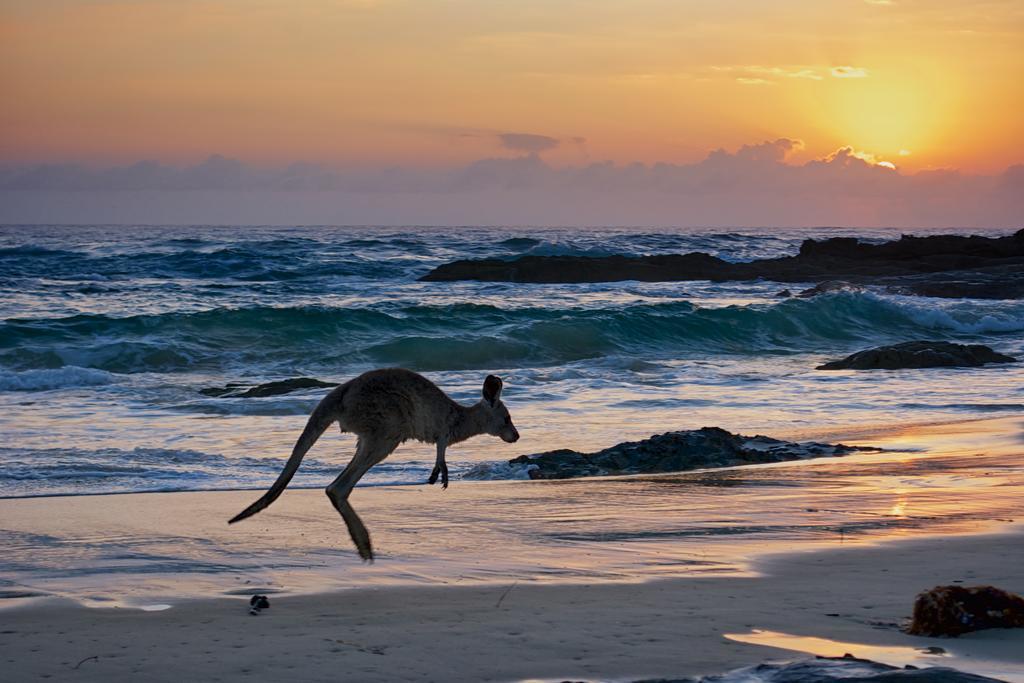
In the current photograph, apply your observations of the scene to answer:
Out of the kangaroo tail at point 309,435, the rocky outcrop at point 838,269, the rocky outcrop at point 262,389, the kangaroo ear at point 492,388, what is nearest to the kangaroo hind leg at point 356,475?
the kangaroo tail at point 309,435

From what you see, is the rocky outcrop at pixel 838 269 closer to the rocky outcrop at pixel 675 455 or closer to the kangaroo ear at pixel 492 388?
the rocky outcrop at pixel 675 455

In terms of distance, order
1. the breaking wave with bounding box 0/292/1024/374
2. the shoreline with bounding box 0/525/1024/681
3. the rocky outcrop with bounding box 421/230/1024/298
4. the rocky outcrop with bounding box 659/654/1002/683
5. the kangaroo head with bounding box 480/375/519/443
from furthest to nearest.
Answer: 1. the rocky outcrop with bounding box 421/230/1024/298
2. the breaking wave with bounding box 0/292/1024/374
3. the kangaroo head with bounding box 480/375/519/443
4. the shoreline with bounding box 0/525/1024/681
5. the rocky outcrop with bounding box 659/654/1002/683

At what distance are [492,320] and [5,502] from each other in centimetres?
2279

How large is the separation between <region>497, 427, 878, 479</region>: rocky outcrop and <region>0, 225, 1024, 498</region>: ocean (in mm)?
603

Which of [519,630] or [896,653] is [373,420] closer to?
[519,630]

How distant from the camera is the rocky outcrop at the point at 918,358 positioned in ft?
70.2

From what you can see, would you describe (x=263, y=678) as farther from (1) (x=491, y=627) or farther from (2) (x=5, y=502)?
(2) (x=5, y=502)

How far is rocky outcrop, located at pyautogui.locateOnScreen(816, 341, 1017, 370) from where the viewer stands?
21.4 meters

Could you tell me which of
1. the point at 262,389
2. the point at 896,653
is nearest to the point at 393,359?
the point at 262,389

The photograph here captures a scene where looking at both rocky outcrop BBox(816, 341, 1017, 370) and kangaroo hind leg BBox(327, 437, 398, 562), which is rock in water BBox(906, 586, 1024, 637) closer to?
kangaroo hind leg BBox(327, 437, 398, 562)

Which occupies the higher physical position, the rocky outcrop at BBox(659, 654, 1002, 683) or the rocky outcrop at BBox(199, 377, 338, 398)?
the rocky outcrop at BBox(659, 654, 1002, 683)

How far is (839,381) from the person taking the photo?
20.1 metres

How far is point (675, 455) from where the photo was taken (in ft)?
39.1

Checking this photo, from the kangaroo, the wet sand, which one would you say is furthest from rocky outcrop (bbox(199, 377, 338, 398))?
the kangaroo
